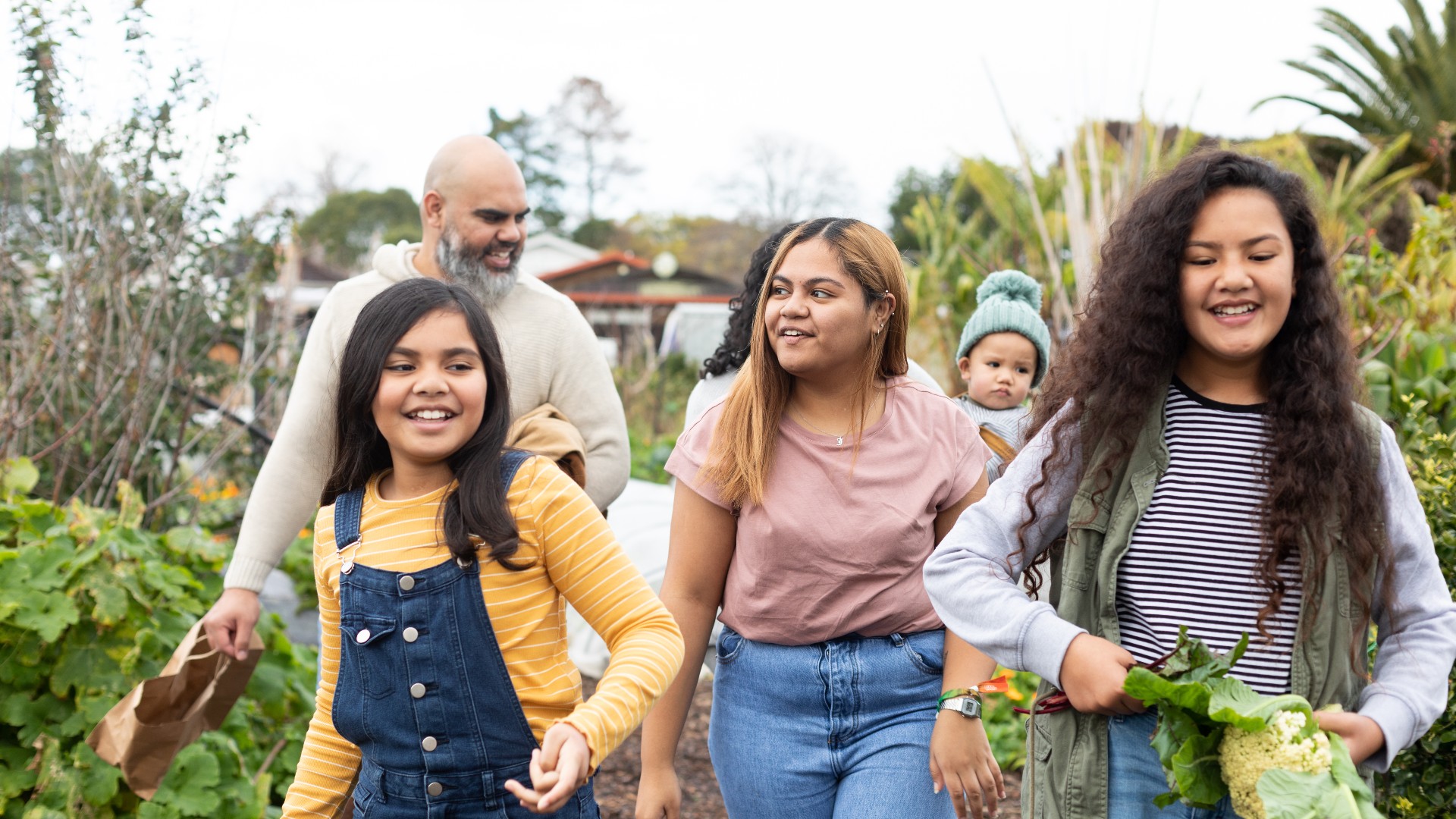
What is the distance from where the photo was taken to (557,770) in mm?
1731

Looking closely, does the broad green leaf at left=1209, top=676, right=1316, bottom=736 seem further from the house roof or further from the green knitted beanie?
the house roof

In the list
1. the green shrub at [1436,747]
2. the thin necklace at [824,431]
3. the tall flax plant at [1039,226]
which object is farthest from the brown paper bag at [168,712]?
the tall flax plant at [1039,226]

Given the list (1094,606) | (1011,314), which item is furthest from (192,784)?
(1011,314)

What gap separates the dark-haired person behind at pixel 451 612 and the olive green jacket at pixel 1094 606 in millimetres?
528

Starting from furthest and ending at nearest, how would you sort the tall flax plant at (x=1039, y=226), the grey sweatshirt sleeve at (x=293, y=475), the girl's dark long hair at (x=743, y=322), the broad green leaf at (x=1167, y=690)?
the tall flax plant at (x=1039, y=226) → the girl's dark long hair at (x=743, y=322) → the grey sweatshirt sleeve at (x=293, y=475) → the broad green leaf at (x=1167, y=690)

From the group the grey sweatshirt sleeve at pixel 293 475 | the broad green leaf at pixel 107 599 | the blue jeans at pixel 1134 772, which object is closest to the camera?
the blue jeans at pixel 1134 772

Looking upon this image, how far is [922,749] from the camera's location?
2.39 meters

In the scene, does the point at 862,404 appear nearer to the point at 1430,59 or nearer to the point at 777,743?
the point at 777,743

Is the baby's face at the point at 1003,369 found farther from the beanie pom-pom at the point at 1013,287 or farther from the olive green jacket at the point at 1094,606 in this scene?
the olive green jacket at the point at 1094,606

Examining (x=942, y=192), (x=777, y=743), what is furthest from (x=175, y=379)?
(x=942, y=192)

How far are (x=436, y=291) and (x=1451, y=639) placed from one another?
180cm

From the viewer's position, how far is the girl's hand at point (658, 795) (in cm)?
247

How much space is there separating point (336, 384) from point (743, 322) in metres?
1.15

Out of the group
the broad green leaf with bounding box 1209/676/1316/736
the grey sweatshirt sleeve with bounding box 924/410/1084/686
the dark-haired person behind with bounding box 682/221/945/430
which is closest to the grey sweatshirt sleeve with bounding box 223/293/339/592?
the dark-haired person behind with bounding box 682/221/945/430
